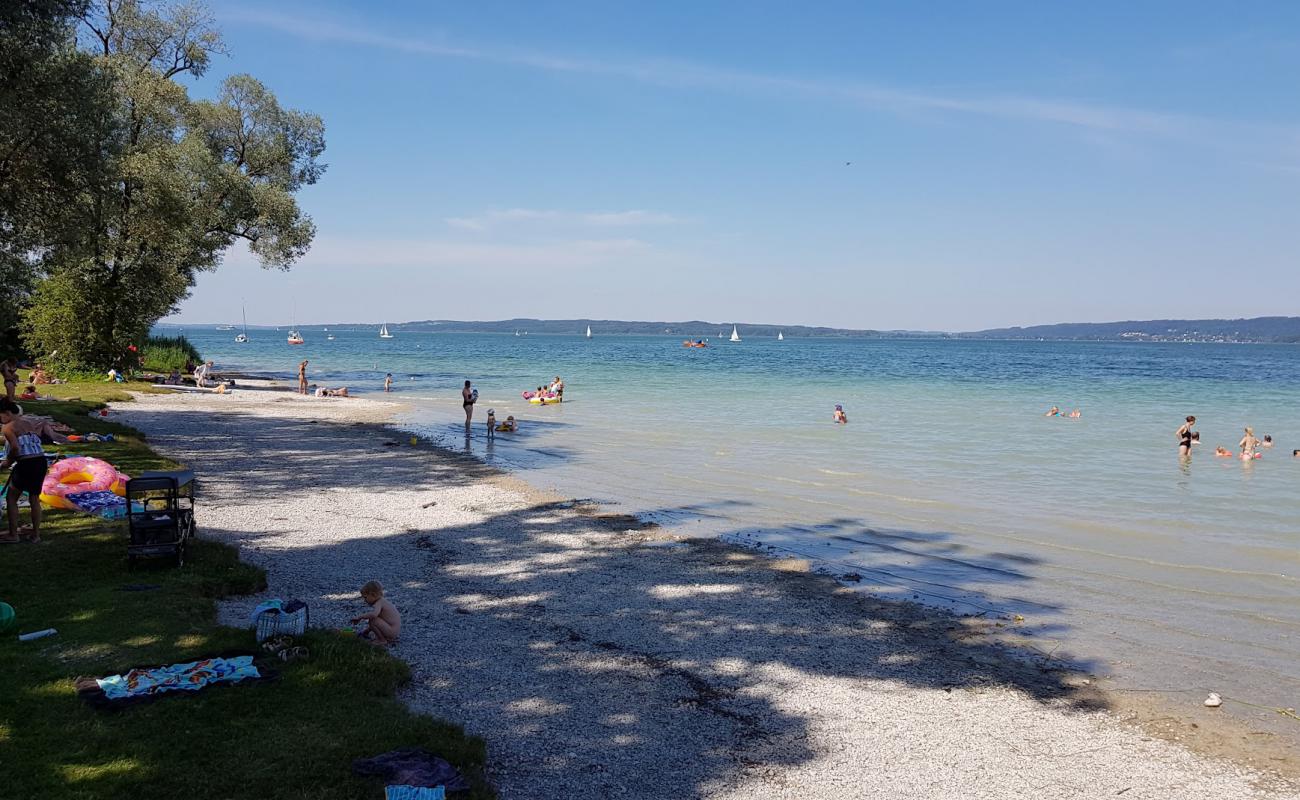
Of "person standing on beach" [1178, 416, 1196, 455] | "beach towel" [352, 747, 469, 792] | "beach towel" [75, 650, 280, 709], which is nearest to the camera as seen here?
"beach towel" [352, 747, 469, 792]

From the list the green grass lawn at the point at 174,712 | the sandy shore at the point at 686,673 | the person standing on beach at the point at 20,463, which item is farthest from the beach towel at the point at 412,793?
the person standing on beach at the point at 20,463

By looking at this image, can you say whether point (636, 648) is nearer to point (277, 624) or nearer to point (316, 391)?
point (277, 624)

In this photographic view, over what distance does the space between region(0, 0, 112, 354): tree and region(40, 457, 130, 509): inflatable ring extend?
6990 millimetres

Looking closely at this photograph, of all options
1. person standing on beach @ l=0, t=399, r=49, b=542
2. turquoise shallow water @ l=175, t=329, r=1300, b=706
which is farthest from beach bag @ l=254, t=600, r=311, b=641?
turquoise shallow water @ l=175, t=329, r=1300, b=706

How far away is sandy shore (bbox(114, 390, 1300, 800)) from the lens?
6973 mm

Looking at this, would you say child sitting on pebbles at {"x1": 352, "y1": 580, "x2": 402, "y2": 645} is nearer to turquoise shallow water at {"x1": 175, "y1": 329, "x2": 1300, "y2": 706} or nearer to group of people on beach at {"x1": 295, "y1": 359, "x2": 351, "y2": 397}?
turquoise shallow water at {"x1": 175, "y1": 329, "x2": 1300, "y2": 706}

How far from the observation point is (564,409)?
40625 millimetres

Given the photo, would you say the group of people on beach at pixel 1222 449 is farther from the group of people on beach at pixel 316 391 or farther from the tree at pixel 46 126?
the group of people on beach at pixel 316 391

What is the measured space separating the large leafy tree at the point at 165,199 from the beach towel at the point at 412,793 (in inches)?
1193

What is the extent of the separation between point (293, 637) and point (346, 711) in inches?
65.4

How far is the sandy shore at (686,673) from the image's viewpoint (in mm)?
6973

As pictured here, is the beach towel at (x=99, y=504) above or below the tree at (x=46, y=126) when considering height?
below

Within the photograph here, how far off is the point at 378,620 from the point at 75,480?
771 cm

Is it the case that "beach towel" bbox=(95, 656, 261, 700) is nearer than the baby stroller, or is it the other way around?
"beach towel" bbox=(95, 656, 261, 700)
